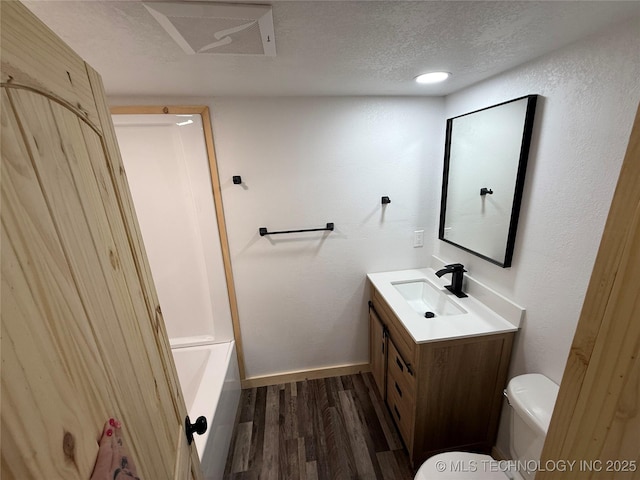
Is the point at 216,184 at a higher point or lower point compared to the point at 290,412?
higher

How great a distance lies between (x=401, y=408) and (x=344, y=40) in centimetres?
191

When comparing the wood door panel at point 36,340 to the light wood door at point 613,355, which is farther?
the light wood door at point 613,355

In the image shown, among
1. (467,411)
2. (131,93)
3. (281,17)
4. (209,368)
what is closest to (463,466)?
(467,411)

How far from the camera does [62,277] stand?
1.25 feet

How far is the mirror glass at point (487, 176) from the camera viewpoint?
50.0 inches

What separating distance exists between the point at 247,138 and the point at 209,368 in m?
1.56

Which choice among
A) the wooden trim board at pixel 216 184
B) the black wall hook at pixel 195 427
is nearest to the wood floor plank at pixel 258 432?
the wooden trim board at pixel 216 184

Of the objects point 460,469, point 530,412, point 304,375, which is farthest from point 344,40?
point 304,375

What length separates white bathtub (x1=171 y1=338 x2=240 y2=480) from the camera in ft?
4.52

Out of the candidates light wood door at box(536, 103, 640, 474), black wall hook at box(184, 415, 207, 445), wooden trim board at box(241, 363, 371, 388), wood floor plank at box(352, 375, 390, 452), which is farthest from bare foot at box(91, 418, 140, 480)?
wooden trim board at box(241, 363, 371, 388)

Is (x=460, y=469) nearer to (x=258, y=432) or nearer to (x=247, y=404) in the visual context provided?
(x=258, y=432)

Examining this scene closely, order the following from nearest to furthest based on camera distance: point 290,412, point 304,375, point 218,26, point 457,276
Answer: point 218,26 < point 457,276 < point 290,412 < point 304,375

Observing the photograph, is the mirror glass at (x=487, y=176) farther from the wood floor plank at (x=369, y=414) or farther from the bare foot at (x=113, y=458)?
the bare foot at (x=113, y=458)

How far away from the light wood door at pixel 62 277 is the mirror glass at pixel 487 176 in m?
1.58
